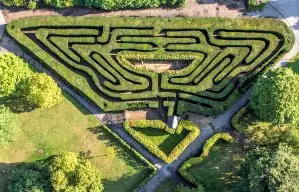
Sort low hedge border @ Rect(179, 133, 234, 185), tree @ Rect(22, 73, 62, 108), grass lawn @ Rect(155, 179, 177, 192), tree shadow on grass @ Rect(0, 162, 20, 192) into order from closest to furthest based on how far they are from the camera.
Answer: tree @ Rect(22, 73, 62, 108)
low hedge border @ Rect(179, 133, 234, 185)
grass lawn @ Rect(155, 179, 177, 192)
tree shadow on grass @ Rect(0, 162, 20, 192)

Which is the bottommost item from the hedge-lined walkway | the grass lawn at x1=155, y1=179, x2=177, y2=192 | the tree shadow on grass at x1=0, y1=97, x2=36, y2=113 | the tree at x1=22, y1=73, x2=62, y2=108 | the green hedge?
the grass lawn at x1=155, y1=179, x2=177, y2=192

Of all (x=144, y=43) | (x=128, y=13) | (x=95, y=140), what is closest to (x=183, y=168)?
(x=95, y=140)

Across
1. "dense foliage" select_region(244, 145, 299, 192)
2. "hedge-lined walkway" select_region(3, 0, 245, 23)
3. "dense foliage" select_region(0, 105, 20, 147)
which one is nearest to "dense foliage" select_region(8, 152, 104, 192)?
→ "dense foliage" select_region(0, 105, 20, 147)

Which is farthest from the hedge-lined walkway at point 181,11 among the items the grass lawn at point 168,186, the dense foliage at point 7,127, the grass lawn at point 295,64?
the grass lawn at point 168,186

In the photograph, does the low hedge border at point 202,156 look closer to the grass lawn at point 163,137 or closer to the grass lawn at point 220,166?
the grass lawn at point 220,166

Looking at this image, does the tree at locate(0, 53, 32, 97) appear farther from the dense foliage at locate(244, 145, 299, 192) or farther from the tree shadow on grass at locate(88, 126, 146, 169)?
the dense foliage at locate(244, 145, 299, 192)

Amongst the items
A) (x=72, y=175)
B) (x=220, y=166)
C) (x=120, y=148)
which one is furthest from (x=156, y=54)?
(x=72, y=175)

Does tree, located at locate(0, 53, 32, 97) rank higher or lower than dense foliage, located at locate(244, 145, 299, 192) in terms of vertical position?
higher
